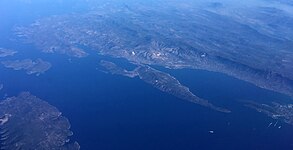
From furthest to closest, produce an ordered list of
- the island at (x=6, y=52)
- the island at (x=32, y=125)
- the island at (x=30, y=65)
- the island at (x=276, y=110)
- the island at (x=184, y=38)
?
the island at (x=6, y=52) → the island at (x=184, y=38) → the island at (x=30, y=65) → the island at (x=276, y=110) → the island at (x=32, y=125)

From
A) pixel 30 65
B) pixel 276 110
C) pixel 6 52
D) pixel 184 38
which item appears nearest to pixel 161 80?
pixel 276 110

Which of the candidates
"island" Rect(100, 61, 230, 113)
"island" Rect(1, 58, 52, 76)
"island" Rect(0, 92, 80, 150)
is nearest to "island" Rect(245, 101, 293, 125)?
"island" Rect(100, 61, 230, 113)

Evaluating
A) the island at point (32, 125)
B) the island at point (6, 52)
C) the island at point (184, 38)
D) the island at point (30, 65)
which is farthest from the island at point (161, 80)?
the island at point (6, 52)

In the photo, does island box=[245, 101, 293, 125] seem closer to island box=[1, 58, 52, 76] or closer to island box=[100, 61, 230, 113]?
island box=[100, 61, 230, 113]

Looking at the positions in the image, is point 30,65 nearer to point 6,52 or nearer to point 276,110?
point 6,52

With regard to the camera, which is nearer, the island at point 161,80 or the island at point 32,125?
the island at point 32,125

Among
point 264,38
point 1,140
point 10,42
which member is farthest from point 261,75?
point 10,42

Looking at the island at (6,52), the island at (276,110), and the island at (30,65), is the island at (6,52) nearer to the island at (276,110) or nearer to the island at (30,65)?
the island at (30,65)
